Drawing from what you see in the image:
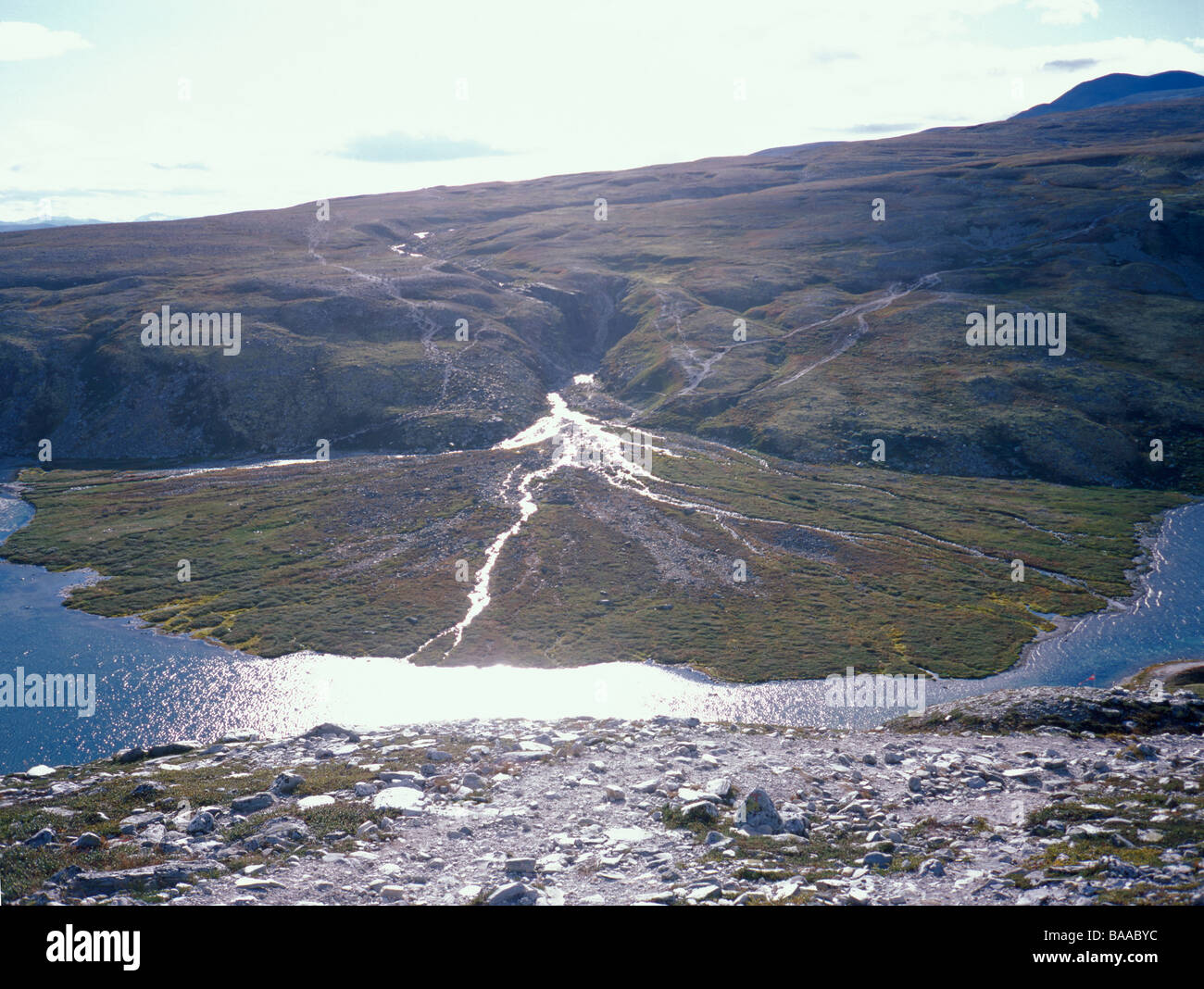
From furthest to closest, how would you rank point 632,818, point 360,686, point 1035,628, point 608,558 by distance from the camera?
point 608,558, point 1035,628, point 360,686, point 632,818

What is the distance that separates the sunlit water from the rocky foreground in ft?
32.6

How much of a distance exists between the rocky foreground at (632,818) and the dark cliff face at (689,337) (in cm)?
6862

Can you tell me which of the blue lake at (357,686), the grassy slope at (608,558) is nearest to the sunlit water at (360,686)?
the blue lake at (357,686)

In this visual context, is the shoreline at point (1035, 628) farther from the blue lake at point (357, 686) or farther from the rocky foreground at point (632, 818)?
the rocky foreground at point (632, 818)

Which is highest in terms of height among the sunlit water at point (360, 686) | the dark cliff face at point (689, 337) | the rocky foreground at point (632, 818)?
the dark cliff face at point (689, 337)

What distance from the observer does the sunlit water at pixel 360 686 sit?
4356cm

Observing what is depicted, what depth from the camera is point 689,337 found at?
130 m

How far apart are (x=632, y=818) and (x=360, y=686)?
2931cm

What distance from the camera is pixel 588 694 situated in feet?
158

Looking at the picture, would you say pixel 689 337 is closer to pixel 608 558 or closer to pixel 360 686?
pixel 608 558

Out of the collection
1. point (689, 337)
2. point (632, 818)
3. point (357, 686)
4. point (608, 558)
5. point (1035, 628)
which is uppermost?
point (689, 337)

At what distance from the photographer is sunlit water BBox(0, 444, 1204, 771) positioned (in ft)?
143

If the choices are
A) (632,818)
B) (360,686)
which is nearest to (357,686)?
(360,686)

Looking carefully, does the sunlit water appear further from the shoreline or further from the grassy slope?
the grassy slope
